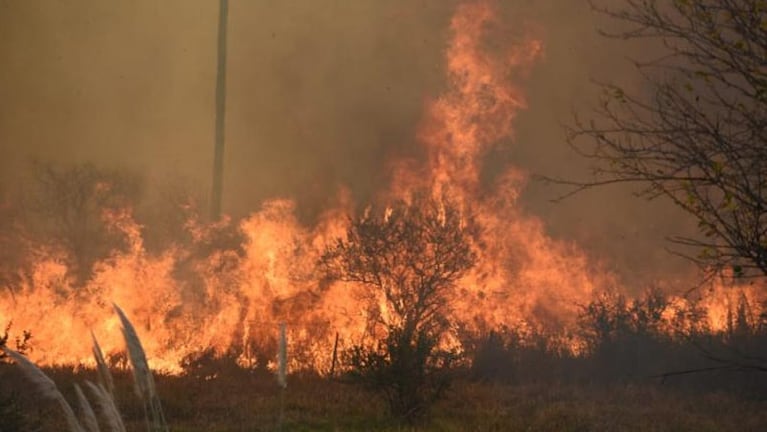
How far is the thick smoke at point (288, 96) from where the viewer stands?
37531 millimetres

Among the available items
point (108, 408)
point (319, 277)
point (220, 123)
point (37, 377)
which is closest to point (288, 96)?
point (220, 123)

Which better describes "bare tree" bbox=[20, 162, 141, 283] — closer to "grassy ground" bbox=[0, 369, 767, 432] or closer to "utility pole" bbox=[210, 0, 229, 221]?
"utility pole" bbox=[210, 0, 229, 221]

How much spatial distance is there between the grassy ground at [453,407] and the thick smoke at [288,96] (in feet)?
47.9

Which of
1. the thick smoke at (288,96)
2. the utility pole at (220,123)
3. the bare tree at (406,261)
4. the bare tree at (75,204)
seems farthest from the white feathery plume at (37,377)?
the bare tree at (75,204)

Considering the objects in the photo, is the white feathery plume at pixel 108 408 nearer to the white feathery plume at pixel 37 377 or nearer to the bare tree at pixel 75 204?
the white feathery plume at pixel 37 377

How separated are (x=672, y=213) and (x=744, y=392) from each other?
1688cm

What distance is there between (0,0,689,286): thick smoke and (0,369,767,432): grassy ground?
1459 cm

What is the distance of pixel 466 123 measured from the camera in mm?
35156

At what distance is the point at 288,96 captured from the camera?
4247 cm

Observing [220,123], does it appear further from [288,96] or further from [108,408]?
[108,408]

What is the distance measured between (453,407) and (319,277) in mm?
12066

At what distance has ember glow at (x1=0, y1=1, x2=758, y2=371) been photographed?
27766 mm

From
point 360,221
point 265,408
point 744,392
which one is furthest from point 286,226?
point 744,392

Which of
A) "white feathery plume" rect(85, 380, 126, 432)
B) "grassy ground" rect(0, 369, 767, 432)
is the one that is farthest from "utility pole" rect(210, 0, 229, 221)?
"white feathery plume" rect(85, 380, 126, 432)
